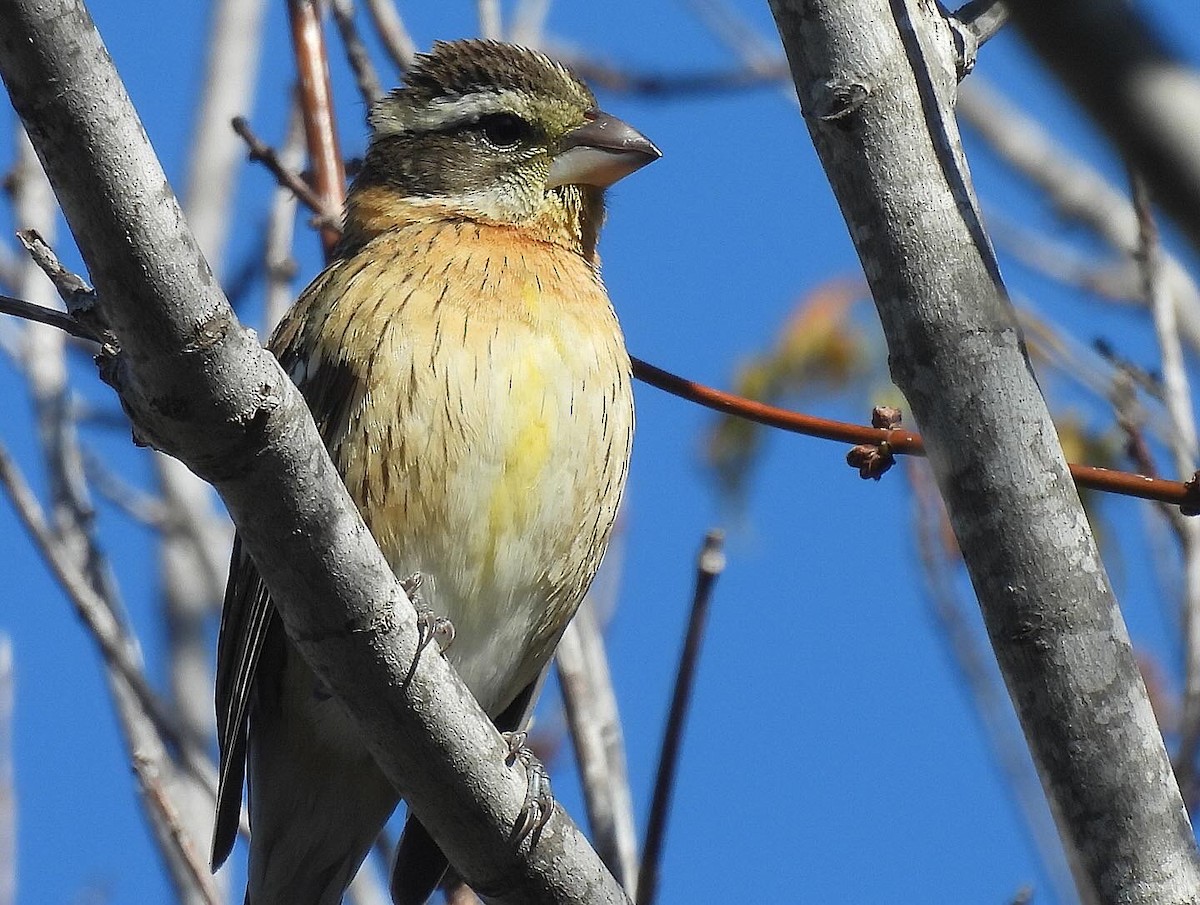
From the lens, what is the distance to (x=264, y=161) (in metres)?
4.41

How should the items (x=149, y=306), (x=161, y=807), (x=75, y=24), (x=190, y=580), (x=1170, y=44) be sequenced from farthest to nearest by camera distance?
(x=190, y=580) → (x=161, y=807) → (x=149, y=306) → (x=75, y=24) → (x=1170, y=44)

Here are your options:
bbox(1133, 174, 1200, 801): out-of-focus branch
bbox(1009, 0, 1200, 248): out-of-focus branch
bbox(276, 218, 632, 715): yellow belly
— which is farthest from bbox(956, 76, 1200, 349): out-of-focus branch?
bbox(1009, 0, 1200, 248): out-of-focus branch

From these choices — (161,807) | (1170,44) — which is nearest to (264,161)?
(161,807)

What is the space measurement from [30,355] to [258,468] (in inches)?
130

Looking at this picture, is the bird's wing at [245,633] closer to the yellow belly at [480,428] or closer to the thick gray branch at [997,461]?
the yellow belly at [480,428]

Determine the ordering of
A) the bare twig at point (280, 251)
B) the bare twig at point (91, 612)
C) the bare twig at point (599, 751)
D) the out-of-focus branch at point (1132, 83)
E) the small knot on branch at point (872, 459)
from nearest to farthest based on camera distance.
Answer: the out-of-focus branch at point (1132, 83), the small knot on branch at point (872, 459), the bare twig at point (599, 751), the bare twig at point (91, 612), the bare twig at point (280, 251)

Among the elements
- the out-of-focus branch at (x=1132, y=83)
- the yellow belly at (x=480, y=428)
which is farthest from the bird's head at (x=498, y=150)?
the out-of-focus branch at (x=1132, y=83)

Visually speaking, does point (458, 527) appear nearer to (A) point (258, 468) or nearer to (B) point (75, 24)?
(A) point (258, 468)

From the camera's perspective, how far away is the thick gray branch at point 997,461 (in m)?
2.28

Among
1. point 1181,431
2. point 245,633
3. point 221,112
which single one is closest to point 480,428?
point 245,633

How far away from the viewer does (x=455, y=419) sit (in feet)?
12.3

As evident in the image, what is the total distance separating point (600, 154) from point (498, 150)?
0.33m

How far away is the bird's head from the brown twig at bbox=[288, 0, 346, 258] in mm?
90

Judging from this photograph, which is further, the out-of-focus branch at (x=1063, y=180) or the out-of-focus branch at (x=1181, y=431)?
the out-of-focus branch at (x=1063, y=180)
